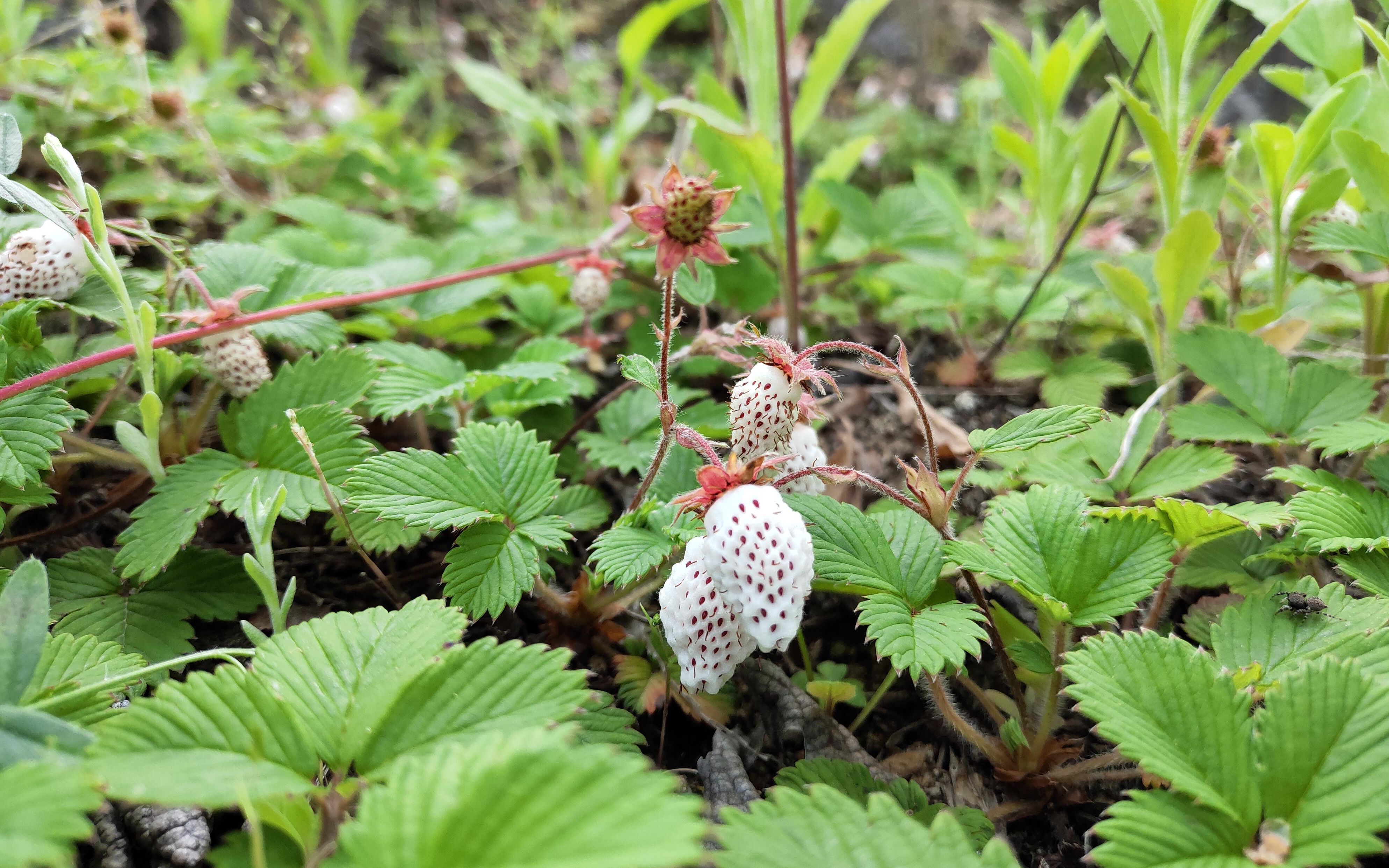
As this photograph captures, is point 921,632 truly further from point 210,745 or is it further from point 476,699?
point 210,745

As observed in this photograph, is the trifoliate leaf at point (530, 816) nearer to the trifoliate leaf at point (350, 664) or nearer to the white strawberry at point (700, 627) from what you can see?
the trifoliate leaf at point (350, 664)

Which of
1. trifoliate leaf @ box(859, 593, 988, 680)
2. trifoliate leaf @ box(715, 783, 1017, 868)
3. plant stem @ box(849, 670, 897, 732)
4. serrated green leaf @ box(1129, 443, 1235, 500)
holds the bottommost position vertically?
plant stem @ box(849, 670, 897, 732)

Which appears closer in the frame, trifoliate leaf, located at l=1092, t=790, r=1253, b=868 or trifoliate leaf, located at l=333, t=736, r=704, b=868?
trifoliate leaf, located at l=333, t=736, r=704, b=868

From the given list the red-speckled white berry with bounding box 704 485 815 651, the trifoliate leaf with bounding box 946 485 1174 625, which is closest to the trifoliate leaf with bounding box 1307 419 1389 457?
the trifoliate leaf with bounding box 946 485 1174 625

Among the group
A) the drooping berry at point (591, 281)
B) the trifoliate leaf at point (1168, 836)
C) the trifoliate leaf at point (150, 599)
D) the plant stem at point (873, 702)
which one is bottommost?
the plant stem at point (873, 702)

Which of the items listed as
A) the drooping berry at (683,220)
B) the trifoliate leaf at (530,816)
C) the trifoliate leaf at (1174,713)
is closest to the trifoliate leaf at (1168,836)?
the trifoliate leaf at (1174,713)

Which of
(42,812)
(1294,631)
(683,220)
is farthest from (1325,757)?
(42,812)

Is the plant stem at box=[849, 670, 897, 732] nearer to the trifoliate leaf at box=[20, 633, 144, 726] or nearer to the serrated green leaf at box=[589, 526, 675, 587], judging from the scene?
the serrated green leaf at box=[589, 526, 675, 587]
